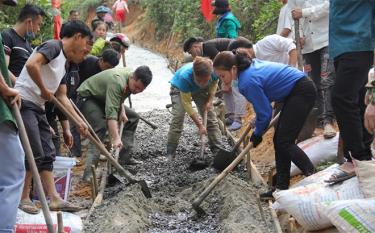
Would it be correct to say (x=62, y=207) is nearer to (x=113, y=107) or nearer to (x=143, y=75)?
(x=113, y=107)

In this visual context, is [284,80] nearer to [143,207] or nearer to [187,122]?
[143,207]

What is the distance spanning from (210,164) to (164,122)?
320 centimetres

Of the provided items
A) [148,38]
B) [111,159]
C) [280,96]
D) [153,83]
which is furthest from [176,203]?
[148,38]

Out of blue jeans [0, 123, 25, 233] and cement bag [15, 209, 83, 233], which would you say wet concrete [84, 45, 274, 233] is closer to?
cement bag [15, 209, 83, 233]

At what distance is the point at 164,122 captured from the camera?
31.9 ft

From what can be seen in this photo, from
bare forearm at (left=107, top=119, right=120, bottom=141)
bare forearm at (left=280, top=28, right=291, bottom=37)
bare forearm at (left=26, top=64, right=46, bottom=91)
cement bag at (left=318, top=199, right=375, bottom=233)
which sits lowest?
bare forearm at (left=107, top=119, right=120, bottom=141)

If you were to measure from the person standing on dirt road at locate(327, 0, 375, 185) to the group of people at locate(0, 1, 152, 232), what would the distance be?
2033mm

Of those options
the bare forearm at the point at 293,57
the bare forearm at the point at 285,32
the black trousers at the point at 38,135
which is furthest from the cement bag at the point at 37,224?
the bare forearm at the point at 285,32

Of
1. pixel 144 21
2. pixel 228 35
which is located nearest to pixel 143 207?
pixel 228 35

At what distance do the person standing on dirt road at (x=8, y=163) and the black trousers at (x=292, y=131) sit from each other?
2.41 m

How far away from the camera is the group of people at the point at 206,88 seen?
3.91 meters

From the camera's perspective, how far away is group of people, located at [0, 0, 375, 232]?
3.91 m

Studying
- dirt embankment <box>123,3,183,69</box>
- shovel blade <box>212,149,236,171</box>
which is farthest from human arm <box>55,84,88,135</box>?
dirt embankment <box>123,3,183,69</box>

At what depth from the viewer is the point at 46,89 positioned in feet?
14.5
